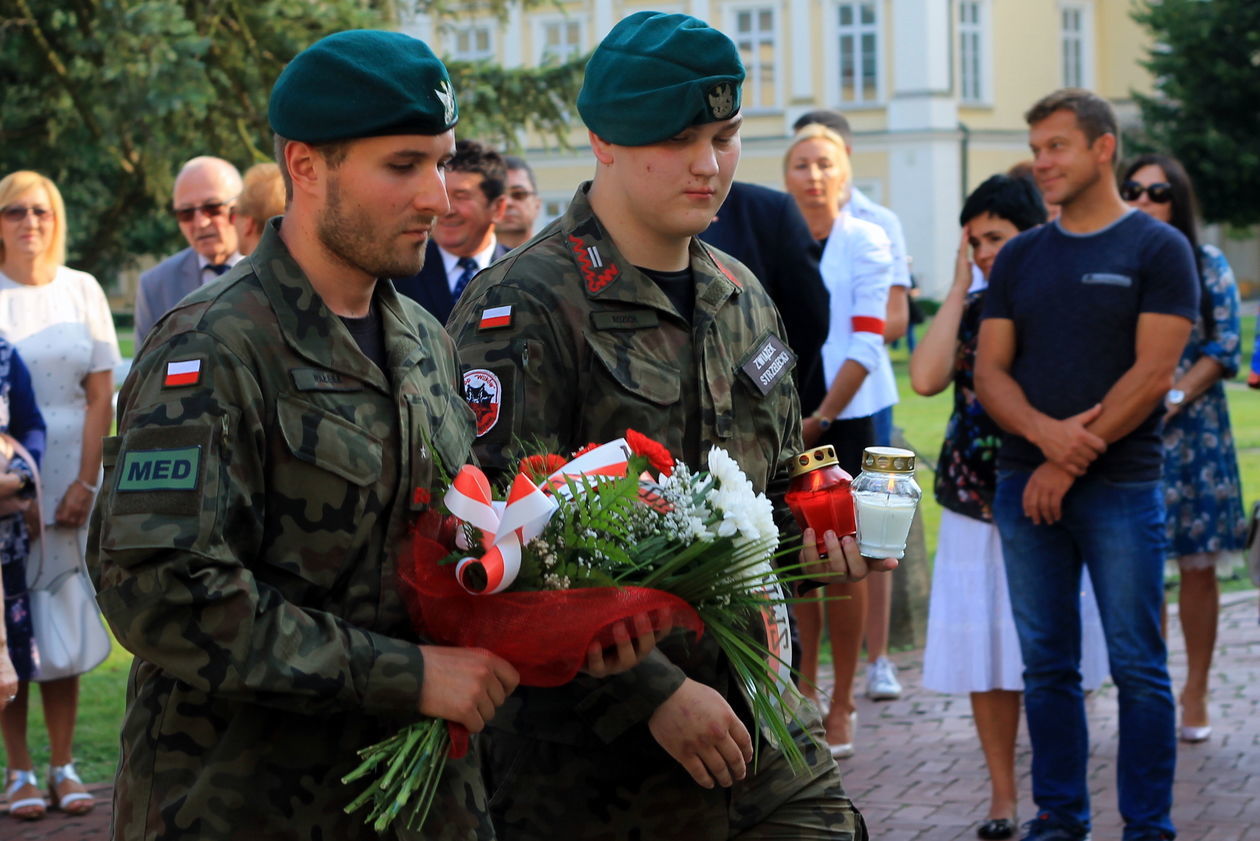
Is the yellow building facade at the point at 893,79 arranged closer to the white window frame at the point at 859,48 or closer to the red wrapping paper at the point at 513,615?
the white window frame at the point at 859,48

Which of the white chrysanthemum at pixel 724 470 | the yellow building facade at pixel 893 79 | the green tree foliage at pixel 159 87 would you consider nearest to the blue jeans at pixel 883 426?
the white chrysanthemum at pixel 724 470

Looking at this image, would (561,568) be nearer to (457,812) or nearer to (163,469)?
(457,812)

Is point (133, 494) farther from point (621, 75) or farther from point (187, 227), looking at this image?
point (187, 227)

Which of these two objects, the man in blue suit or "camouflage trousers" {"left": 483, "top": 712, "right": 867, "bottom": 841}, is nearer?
"camouflage trousers" {"left": 483, "top": 712, "right": 867, "bottom": 841}

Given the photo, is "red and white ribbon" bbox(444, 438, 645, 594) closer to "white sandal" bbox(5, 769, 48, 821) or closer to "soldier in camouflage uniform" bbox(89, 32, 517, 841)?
"soldier in camouflage uniform" bbox(89, 32, 517, 841)

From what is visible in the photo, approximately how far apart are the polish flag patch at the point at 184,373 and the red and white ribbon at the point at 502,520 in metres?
0.45

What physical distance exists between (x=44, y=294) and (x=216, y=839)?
4806mm

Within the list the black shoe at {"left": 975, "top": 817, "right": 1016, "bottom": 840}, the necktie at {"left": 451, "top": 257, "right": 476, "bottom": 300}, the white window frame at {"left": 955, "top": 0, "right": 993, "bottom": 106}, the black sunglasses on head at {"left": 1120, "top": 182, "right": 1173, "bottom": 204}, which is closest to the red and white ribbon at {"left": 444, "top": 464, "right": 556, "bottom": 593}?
the black shoe at {"left": 975, "top": 817, "right": 1016, "bottom": 840}

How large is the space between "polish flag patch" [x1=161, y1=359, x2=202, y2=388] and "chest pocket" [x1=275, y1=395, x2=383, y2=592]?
0.47 ft

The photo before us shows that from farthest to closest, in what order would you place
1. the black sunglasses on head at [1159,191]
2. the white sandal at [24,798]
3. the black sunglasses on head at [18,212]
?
the black sunglasses on head at [1159,191]
the black sunglasses on head at [18,212]
the white sandal at [24,798]

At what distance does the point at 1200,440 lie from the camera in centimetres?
740

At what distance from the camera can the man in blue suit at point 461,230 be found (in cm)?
665

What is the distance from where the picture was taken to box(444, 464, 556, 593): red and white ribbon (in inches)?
106

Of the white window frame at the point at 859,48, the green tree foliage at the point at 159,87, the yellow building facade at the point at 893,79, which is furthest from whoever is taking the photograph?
the white window frame at the point at 859,48
